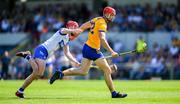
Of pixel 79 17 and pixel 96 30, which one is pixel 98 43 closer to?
pixel 96 30

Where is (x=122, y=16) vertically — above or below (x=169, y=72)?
above

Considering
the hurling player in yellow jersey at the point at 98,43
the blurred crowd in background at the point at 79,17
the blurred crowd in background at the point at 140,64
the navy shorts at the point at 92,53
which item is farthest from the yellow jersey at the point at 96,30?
the blurred crowd in background at the point at 79,17

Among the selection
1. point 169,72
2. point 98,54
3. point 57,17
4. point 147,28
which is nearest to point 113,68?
point 98,54

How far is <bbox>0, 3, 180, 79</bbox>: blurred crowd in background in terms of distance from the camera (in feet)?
130

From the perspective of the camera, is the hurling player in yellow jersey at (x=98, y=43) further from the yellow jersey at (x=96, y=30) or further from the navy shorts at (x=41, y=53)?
the navy shorts at (x=41, y=53)

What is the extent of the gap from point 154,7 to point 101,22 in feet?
79.4

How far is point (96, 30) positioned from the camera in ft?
66.1

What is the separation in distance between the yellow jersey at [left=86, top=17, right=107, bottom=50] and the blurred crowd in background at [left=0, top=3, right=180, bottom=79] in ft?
56.5

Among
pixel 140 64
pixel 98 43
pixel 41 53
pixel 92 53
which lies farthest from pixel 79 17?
pixel 41 53

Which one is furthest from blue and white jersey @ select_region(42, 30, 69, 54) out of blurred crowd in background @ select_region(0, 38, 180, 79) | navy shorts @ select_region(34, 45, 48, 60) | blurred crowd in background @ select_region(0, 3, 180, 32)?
blurred crowd in background @ select_region(0, 3, 180, 32)

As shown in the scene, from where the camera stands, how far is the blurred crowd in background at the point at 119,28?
3962 centimetres

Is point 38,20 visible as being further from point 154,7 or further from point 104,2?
point 154,7

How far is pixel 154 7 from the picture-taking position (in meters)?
43.8

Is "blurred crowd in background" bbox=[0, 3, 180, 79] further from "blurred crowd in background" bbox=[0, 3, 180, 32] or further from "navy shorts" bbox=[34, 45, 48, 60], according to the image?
"navy shorts" bbox=[34, 45, 48, 60]
